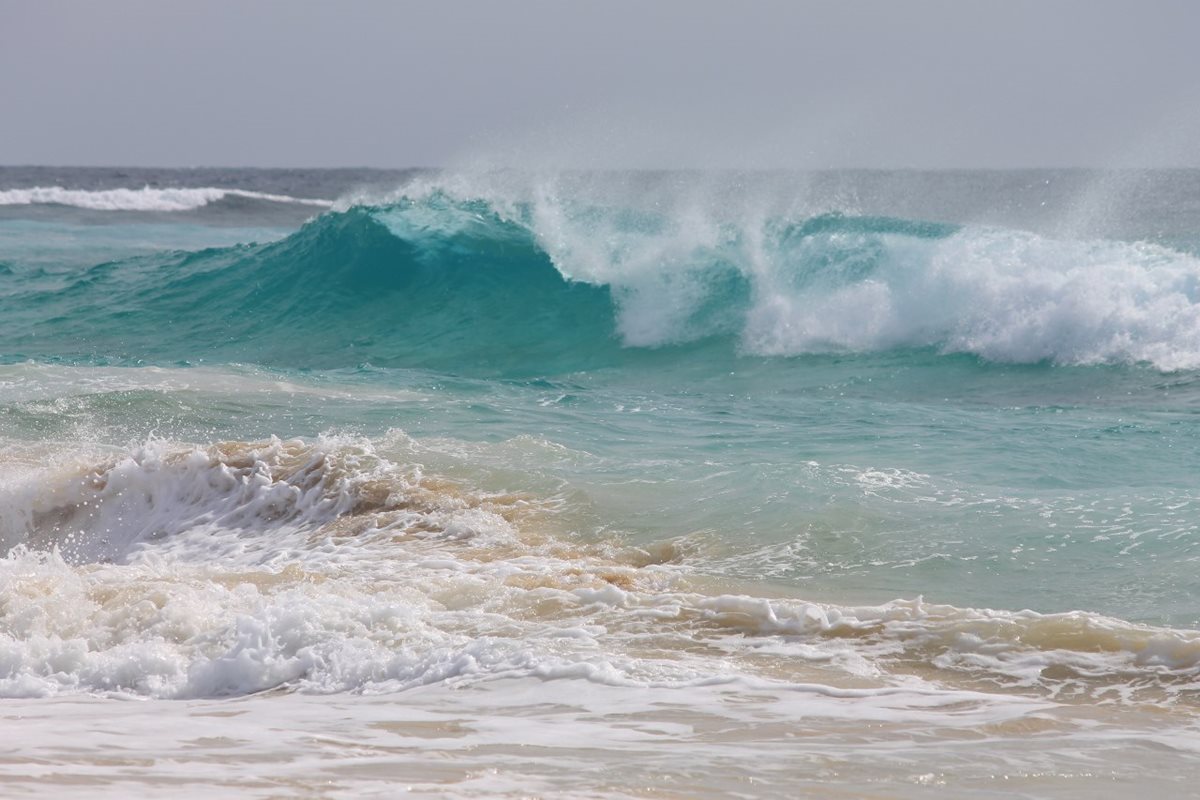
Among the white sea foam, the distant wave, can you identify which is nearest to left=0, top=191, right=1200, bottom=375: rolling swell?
the white sea foam

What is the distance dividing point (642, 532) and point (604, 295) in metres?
10.9

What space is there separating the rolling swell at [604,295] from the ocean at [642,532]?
0.08 metres

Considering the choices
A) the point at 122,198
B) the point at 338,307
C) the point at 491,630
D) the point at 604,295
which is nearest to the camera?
the point at 491,630

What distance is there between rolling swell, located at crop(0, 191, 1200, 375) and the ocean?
8 centimetres

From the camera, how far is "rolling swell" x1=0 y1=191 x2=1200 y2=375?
48.7 ft

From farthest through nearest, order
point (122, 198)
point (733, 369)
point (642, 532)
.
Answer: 1. point (122, 198)
2. point (733, 369)
3. point (642, 532)

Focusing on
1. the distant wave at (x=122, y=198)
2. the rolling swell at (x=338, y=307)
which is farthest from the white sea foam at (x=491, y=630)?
the distant wave at (x=122, y=198)

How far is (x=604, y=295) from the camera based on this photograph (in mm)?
17828

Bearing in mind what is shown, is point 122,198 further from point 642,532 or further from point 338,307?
point 642,532

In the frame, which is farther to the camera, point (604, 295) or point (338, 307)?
point (338, 307)

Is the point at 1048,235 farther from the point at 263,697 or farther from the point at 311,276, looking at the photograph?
the point at 263,697

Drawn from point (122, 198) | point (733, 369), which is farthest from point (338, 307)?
point (122, 198)

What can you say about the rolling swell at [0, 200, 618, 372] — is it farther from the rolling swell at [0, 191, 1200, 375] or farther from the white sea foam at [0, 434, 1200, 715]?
the white sea foam at [0, 434, 1200, 715]

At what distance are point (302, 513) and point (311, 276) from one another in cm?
1278
